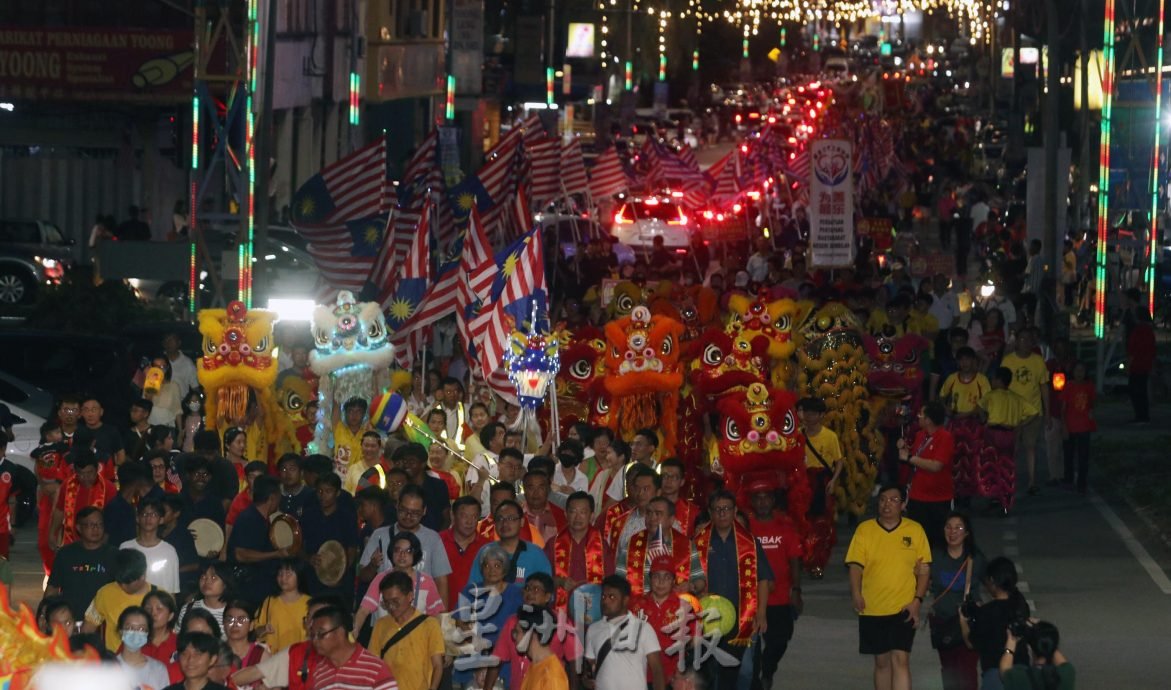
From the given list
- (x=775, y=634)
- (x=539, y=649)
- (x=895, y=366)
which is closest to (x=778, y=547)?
(x=775, y=634)

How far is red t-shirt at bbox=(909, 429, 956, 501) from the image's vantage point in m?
17.1

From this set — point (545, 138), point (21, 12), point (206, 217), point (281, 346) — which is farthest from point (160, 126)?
point (281, 346)

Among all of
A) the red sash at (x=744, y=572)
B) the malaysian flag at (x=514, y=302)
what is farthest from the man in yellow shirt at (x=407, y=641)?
the malaysian flag at (x=514, y=302)

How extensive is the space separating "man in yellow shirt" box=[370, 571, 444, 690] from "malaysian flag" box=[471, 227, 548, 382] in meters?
6.59

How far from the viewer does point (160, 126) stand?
131ft

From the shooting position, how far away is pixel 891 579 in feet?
42.7

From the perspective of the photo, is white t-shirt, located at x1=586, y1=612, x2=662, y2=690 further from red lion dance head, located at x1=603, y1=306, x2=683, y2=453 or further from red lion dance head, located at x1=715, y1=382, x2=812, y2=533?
red lion dance head, located at x1=603, y1=306, x2=683, y2=453

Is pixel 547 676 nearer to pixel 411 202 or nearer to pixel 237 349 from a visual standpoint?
pixel 237 349

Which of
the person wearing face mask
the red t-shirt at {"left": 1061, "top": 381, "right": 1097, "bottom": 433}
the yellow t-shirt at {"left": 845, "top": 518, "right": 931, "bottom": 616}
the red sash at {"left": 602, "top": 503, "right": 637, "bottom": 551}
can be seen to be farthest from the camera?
the red t-shirt at {"left": 1061, "top": 381, "right": 1097, "bottom": 433}

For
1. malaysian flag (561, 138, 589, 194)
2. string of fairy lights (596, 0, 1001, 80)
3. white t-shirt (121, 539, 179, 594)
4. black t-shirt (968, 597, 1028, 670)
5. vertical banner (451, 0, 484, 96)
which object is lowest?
black t-shirt (968, 597, 1028, 670)

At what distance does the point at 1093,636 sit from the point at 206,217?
39.4 ft

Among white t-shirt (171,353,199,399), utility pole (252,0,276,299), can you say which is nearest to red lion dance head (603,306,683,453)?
white t-shirt (171,353,199,399)

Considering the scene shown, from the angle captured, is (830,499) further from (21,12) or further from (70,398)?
(21,12)

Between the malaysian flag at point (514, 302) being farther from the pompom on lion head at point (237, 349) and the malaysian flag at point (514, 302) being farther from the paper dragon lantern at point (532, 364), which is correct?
the pompom on lion head at point (237, 349)
